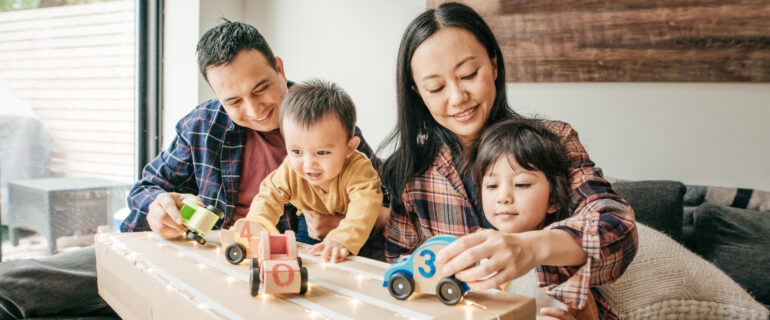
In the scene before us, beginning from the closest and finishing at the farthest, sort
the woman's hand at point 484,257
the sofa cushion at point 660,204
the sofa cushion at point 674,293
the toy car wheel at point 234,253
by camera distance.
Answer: the woman's hand at point 484,257 < the toy car wheel at point 234,253 < the sofa cushion at point 674,293 < the sofa cushion at point 660,204

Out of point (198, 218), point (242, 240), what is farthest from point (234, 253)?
point (198, 218)

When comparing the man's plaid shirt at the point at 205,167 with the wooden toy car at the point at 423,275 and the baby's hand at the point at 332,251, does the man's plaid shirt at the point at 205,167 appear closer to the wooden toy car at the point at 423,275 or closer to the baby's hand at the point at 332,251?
the baby's hand at the point at 332,251

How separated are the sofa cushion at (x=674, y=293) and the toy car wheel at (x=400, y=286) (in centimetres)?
61

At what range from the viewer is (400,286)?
0.76 m

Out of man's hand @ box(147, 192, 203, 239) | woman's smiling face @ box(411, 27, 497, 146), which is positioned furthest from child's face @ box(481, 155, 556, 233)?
man's hand @ box(147, 192, 203, 239)

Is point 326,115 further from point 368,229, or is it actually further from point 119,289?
point 119,289

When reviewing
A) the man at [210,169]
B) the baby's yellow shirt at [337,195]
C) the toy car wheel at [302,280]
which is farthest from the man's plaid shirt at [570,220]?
the toy car wheel at [302,280]

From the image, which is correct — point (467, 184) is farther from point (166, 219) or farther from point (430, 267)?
point (166, 219)

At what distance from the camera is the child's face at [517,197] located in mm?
1027

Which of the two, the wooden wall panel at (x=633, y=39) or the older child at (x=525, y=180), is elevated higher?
the wooden wall panel at (x=633, y=39)

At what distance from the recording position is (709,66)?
1.81 metres

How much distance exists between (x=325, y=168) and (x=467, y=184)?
0.36m

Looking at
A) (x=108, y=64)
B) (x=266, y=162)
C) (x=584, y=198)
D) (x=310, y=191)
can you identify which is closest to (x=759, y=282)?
(x=584, y=198)

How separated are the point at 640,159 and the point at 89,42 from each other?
111 inches
